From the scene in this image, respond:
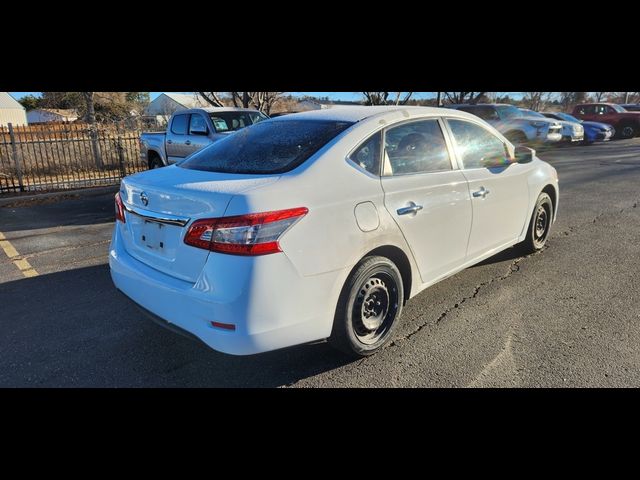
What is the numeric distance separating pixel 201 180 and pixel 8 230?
221 inches

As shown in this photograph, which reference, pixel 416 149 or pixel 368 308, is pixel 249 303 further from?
pixel 416 149

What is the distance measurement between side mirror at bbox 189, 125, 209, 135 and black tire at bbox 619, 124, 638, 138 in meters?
21.1

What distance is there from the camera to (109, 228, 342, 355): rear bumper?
2363 mm

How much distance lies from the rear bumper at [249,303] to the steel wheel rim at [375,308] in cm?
29

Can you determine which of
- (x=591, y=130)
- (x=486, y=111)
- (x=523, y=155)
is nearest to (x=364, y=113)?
(x=523, y=155)

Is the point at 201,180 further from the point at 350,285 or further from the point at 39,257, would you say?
the point at 39,257

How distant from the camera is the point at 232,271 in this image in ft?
7.73

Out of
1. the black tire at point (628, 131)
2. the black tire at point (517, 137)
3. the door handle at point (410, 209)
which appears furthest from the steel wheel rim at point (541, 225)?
the black tire at point (628, 131)

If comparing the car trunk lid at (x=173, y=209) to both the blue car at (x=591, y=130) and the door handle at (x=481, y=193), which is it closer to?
the door handle at (x=481, y=193)

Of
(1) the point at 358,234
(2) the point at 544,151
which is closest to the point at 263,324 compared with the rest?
(1) the point at 358,234

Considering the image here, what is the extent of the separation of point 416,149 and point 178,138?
7149mm

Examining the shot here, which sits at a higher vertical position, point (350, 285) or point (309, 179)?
point (309, 179)

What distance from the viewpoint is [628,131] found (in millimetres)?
21391

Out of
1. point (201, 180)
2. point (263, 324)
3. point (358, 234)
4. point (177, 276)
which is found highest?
point (201, 180)
